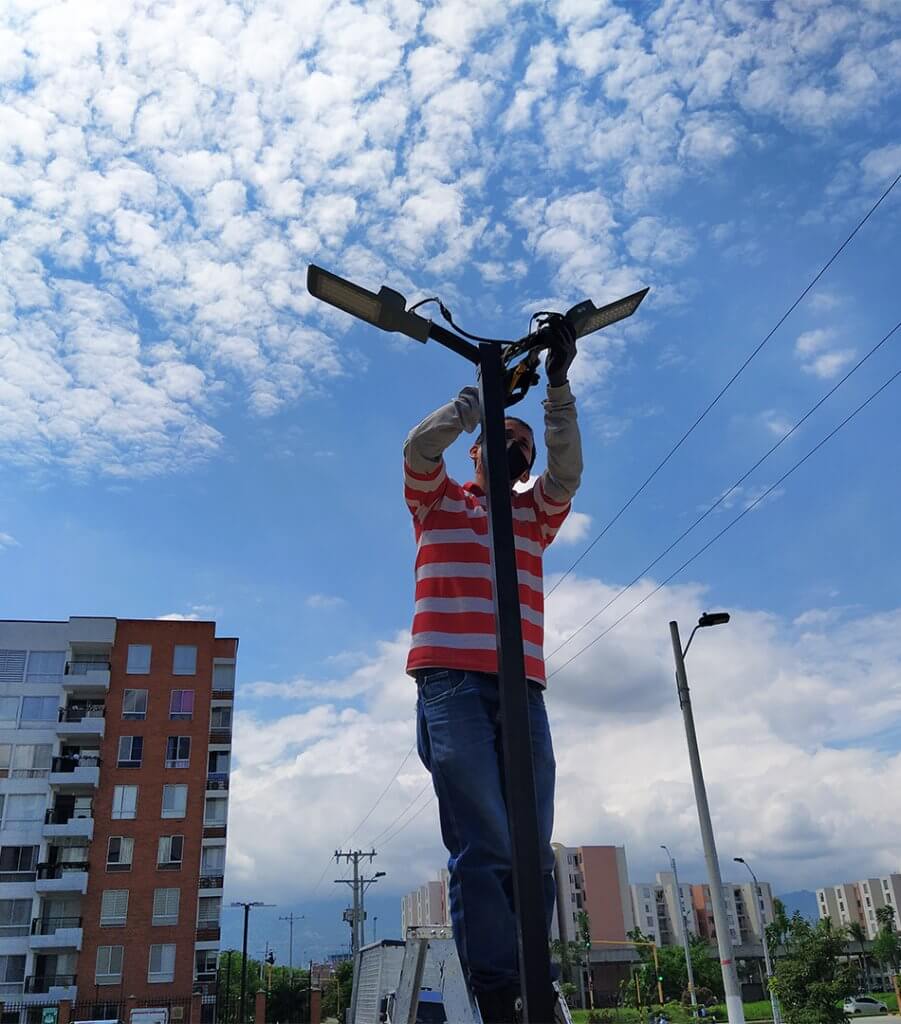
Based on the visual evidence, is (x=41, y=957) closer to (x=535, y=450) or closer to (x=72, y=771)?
(x=72, y=771)

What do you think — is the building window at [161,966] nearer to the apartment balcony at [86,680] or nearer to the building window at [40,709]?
the building window at [40,709]

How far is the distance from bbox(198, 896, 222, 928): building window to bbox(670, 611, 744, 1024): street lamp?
102 ft

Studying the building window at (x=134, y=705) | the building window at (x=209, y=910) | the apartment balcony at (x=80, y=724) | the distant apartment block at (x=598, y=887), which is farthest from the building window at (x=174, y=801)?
the distant apartment block at (x=598, y=887)

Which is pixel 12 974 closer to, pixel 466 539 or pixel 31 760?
pixel 31 760

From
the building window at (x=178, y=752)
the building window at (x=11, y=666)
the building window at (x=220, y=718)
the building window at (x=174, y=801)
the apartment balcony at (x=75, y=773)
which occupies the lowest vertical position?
the building window at (x=174, y=801)

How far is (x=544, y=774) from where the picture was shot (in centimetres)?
296

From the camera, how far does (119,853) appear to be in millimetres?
36469

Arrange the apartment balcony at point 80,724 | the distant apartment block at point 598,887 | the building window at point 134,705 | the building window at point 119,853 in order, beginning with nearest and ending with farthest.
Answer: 1. the building window at point 119,853
2. the apartment balcony at point 80,724
3. the building window at point 134,705
4. the distant apartment block at point 598,887

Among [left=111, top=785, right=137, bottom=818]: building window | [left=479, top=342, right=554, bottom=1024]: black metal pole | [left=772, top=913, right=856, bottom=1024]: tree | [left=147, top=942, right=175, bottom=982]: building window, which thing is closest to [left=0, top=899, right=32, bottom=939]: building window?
[left=111, top=785, right=137, bottom=818]: building window

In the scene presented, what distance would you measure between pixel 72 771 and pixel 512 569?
39363 mm

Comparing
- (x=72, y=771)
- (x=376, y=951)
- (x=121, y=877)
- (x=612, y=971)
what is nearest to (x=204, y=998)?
(x=121, y=877)

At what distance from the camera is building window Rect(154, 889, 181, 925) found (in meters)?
35.6

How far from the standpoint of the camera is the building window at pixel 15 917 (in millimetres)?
34750

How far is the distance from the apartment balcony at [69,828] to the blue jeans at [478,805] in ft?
125
